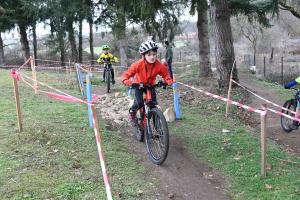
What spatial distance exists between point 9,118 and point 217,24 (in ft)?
24.2

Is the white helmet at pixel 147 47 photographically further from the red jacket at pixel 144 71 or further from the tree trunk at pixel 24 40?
the tree trunk at pixel 24 40

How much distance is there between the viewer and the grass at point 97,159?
4027 mm

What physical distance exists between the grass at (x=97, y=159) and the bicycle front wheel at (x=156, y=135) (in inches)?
13.0

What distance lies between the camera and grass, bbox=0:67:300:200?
13.2 ft

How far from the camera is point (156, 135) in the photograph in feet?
16.7

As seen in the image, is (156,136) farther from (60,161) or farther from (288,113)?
(288,113)

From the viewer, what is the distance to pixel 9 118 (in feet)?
23.0

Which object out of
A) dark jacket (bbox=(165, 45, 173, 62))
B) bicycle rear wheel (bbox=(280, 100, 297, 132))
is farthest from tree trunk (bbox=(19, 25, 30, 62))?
bicycle rear wheel (bbox=(280, 100, 297, 132))

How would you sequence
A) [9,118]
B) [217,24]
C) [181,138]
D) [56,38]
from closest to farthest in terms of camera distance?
1. [181,138]
2. [9,118]
3. [217,24]
4. [56,38]

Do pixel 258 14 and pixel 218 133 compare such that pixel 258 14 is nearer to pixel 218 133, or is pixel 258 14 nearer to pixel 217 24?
pixel 217 24

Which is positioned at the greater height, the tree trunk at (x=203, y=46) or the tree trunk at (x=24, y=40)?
the tree trunk at (x=24, y=40)

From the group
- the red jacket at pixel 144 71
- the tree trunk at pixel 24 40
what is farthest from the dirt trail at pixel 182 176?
the tree trunk at pixel 24 40

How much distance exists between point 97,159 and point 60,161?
58 centimetres

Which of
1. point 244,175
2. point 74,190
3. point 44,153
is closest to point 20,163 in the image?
point 44,153
